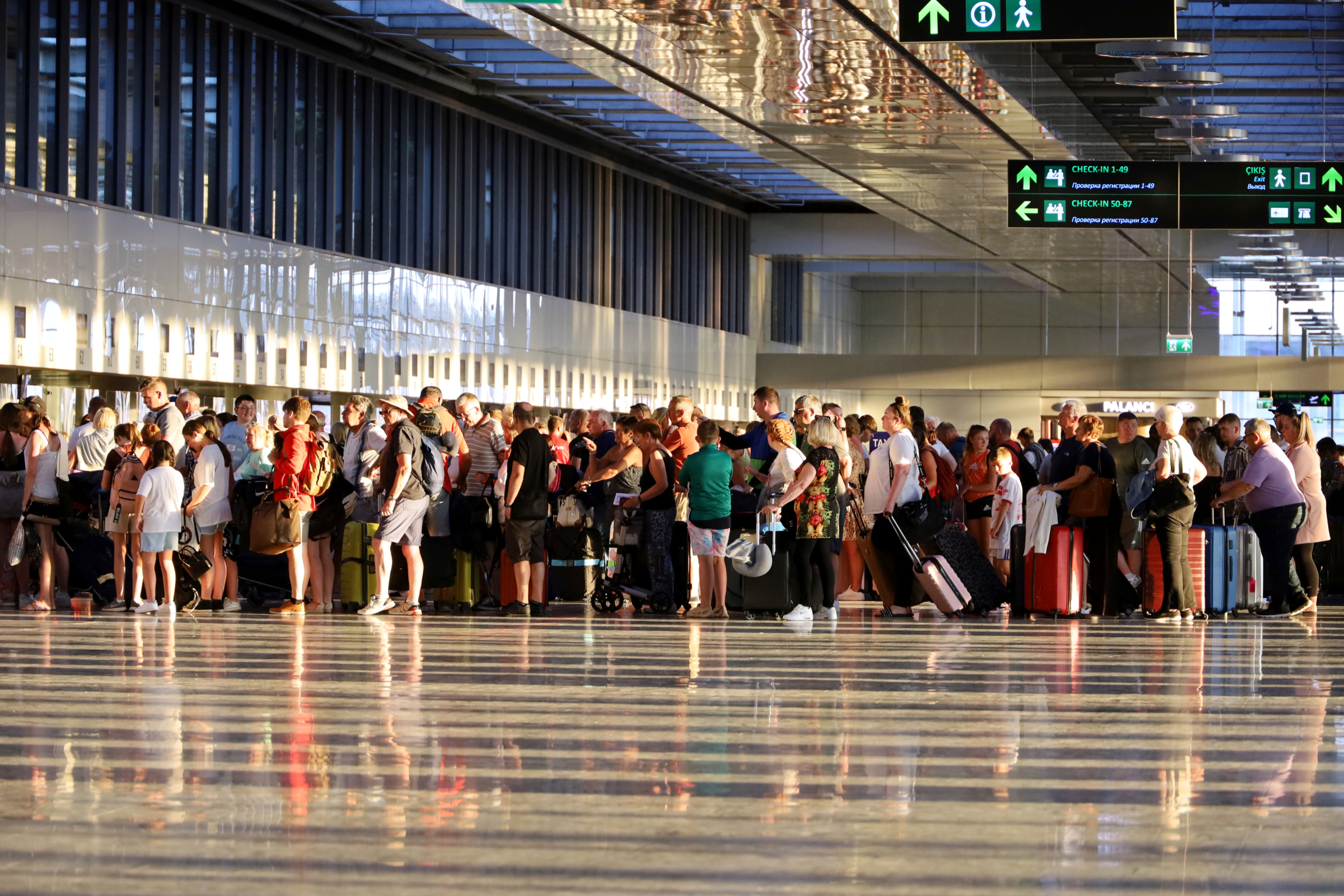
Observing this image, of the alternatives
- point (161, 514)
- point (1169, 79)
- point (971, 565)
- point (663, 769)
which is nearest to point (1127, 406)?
point (1169, 79)

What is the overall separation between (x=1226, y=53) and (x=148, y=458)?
12603 mm

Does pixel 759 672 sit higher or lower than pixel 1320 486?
lower

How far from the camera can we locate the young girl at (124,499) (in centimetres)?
1302

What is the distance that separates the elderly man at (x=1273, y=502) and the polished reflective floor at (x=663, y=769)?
290 cm

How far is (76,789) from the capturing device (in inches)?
218

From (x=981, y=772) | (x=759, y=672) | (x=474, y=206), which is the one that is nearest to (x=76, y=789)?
(x=981, y=772)

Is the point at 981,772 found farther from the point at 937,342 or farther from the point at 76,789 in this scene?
the point at 937,342

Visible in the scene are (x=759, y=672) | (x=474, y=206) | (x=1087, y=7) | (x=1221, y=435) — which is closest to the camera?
(x=759, y=672)

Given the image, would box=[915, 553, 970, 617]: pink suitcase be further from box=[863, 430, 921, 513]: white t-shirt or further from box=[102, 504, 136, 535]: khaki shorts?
box=[102, 504, 136, 535]: khaki shorts

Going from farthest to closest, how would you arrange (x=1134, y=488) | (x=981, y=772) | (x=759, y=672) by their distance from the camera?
→ 1. (x=1134, y=488)
2. (x=759, y=672)
3. (x=981, y=772)

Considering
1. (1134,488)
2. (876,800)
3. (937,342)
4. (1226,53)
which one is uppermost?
(1226,53)

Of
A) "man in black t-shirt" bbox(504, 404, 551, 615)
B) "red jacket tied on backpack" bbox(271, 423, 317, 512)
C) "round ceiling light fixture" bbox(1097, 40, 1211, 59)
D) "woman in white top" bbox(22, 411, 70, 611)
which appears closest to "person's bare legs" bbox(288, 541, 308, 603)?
"red jacket tied on backpack" bbox(271, 423, 317, 512)

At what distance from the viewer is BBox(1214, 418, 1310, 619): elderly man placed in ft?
43.3

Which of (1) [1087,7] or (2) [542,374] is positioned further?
(2) [542,374]
